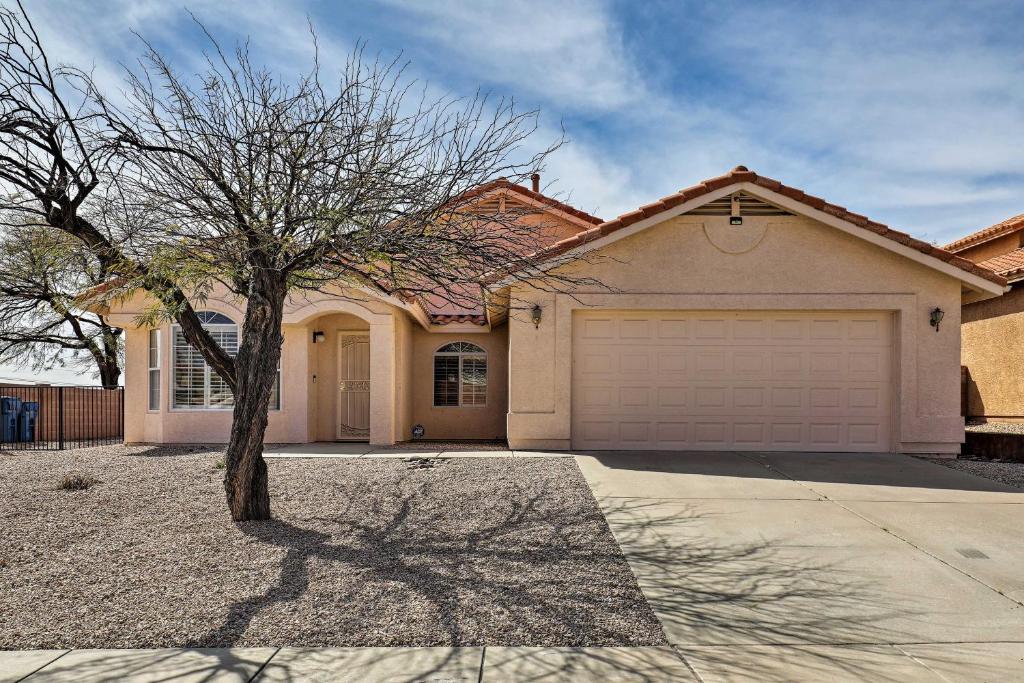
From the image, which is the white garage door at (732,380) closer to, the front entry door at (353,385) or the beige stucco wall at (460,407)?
the beige stucco wall at (460,407)

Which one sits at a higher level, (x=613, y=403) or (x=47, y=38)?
(x=47, y=38)

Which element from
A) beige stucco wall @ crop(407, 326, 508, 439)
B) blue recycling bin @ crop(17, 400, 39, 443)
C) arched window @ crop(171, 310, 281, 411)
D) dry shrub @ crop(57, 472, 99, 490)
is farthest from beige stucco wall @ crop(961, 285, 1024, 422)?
blue recycling bin @ crop(17, 400, 39, 443)

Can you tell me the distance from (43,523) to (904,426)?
1183 cm

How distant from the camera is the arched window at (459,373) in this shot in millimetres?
15703

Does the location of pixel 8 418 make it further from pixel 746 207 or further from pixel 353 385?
pixel 746 207

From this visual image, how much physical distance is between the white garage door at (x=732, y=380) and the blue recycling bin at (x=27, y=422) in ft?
47.8

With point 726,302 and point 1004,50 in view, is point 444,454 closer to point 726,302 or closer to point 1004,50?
point 726,302

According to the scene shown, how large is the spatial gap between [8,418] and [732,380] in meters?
17.1

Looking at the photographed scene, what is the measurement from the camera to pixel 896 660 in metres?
4.01

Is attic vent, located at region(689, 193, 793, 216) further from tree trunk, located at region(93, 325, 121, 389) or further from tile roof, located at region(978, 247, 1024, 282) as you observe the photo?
tree trunk, located at region(93, 325, 121, 389)

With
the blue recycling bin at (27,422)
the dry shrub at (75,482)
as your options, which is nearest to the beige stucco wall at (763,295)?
the dry shrub at (75,482)

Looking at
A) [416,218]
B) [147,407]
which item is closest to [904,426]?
[416,218]

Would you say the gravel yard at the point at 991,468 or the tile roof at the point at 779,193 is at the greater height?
the tile roof at the point at 779,193

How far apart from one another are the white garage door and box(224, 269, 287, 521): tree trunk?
5565mm
